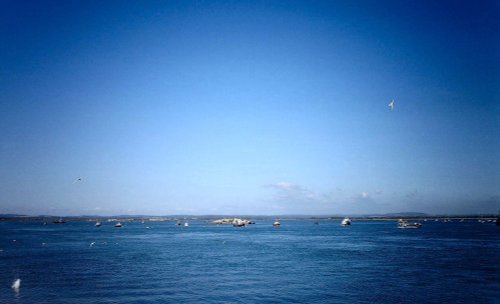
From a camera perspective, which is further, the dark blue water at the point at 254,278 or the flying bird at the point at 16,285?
the flying bird at the point at 16,285

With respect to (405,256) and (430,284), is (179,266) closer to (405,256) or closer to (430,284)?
(430,284)

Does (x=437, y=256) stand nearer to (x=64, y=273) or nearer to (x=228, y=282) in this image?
(x=228, y=282)

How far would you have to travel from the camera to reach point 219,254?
61.6 m

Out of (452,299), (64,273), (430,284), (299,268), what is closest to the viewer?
(452,299)

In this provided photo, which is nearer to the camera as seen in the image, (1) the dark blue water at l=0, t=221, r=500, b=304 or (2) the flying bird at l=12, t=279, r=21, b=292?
(1) the dark blue water at l=0, t=221, r=500, b=304

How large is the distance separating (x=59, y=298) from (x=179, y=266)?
19394 mm

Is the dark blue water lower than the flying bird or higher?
lower

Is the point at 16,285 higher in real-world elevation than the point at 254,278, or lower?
higher

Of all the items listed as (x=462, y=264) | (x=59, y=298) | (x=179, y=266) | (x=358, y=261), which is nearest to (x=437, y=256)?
(x=462, y=264)

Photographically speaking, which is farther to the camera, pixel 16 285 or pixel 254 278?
pixel 254 278

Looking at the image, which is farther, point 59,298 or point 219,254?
point 219,254

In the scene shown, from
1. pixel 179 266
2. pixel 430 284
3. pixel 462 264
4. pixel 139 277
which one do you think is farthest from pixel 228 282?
pixel 462 264

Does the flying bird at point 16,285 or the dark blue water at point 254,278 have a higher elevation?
the flying bird at point 16,285

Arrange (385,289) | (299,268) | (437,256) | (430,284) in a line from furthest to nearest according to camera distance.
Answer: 1. (437,256)
2. (299,268)
3. (430,284)
4. (385,289)
